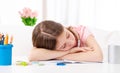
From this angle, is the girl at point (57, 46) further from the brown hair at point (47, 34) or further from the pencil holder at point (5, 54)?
the pencil holder at point (5, 54)

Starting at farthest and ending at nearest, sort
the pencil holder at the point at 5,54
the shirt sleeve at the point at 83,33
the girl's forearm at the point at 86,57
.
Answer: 1. the shirt sleeve at the point at 83,33
2. the girl's forearm at the point at 86,57
3. the pencil holder at the point at 5,54

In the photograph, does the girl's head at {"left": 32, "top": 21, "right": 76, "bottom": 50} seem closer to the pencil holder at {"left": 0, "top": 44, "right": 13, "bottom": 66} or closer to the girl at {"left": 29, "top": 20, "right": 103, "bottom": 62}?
the girl at {"left": 29, "top": 20, "right": 103, "bottom": 62}

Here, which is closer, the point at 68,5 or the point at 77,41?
the point at 77,41

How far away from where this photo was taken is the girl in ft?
3.89

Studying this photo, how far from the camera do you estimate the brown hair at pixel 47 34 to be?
1.18m

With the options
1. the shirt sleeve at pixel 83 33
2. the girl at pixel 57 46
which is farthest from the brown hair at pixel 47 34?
the shirt sleeve at pixel 83 33

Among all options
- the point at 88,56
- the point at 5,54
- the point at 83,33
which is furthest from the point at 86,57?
the point at 5,54

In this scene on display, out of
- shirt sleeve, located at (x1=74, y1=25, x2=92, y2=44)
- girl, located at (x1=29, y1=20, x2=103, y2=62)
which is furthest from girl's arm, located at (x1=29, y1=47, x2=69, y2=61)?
shirt sleeve, located at (x1=74, y1=25, x2=92, y2=44)

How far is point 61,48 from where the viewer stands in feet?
4.09

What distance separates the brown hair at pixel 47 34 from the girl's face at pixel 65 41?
0.06 ft

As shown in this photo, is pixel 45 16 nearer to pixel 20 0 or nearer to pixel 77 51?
pixel 20 0

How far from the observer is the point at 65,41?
122 cm

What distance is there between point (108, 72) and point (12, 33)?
41.6 inches

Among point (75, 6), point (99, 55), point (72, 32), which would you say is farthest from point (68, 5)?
point (99, 55)
